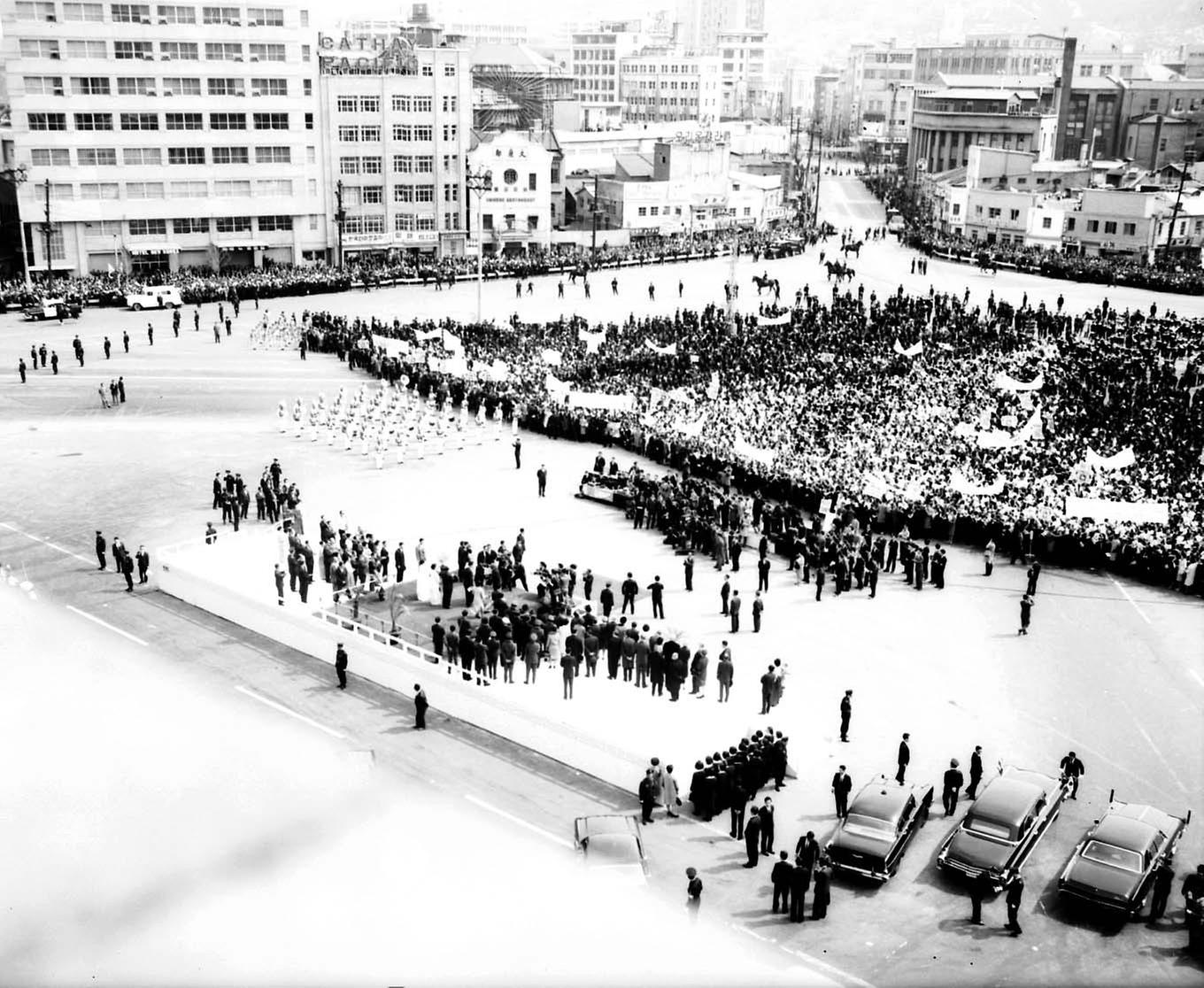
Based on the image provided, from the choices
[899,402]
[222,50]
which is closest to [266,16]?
[222,50]

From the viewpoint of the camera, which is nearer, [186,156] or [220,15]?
[220,15]

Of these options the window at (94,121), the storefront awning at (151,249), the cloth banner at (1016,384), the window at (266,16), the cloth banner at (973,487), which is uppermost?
the window at (266,16)

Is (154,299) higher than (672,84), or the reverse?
(672,84)

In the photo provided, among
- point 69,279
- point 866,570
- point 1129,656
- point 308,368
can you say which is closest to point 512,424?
point 308,368

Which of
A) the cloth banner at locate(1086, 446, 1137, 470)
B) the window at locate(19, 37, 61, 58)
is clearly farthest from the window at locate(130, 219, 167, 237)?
the cloth banner at locate(1086, 446, 1137, 470)

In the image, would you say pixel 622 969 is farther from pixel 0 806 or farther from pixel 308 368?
pixel 308 368

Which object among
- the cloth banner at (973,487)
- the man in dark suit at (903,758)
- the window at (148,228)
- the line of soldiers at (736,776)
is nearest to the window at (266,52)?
the window at (148,228)

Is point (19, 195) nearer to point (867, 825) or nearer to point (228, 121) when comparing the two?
point (228, 121)

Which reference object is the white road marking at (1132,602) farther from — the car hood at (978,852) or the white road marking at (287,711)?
the white road marking at (287,711)
